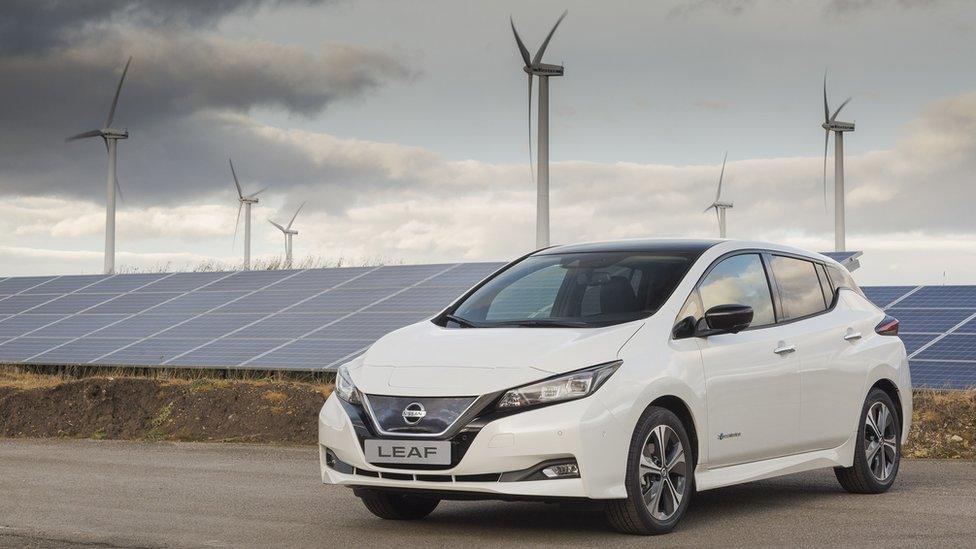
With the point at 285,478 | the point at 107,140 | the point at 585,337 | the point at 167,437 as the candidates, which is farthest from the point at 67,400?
the point at 107,140

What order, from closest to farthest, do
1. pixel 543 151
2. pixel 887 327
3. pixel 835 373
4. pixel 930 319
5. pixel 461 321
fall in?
pixel 461 321, pixel 835 373, pixel 887 327, pixel 930 319, pixel 543 151

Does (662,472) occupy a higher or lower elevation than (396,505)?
higher

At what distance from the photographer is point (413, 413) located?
780cm

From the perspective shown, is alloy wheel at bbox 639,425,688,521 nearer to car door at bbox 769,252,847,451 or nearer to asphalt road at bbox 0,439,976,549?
asphalt road at bbox 0,439,976,549

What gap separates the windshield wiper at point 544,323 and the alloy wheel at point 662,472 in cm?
79

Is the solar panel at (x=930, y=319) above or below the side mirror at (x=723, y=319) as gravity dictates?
below

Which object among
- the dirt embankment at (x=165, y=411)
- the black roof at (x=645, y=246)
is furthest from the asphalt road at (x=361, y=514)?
the dirt embankment at (x=165, y=411)

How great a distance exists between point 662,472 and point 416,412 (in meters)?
1.48

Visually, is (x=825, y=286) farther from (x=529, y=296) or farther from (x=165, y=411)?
(x=165, y=411)

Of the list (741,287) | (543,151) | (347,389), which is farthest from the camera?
(543,151)

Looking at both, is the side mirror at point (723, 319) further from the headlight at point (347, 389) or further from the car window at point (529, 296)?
the headlight at point (347, 389)

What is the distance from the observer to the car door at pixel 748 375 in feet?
28.2

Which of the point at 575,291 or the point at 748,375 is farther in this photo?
the point at 575,291

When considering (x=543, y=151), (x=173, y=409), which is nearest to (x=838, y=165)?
(x=543, y=151)
